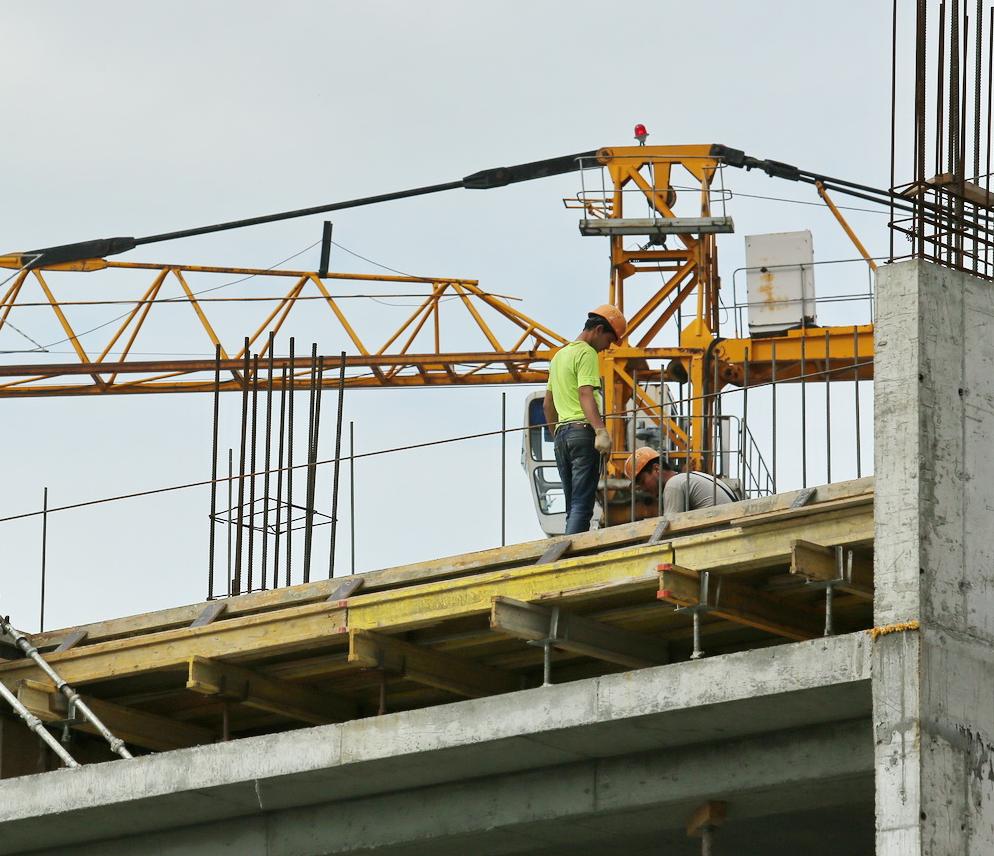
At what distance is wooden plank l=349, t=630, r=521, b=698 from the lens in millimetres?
14555

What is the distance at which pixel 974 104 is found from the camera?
13922 mm

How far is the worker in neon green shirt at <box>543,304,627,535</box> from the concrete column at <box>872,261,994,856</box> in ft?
13.7

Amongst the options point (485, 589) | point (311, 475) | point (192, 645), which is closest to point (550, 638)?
point (485, 589)

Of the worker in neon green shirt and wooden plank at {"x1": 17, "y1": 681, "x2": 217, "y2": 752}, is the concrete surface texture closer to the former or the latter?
wooden plank at {"x1": 17, "y1": 681, "x2": 217, "y2": 752}

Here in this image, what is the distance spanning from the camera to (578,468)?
16375mm

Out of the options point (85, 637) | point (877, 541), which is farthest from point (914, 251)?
point (85, 637)

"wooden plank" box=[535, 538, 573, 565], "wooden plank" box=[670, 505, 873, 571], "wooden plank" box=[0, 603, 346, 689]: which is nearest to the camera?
"wooden plank" box=[670, 505, 873, 571]

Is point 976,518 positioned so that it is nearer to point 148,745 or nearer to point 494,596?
point 494,596

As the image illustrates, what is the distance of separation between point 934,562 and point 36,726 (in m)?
7.13

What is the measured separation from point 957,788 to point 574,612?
141 inches

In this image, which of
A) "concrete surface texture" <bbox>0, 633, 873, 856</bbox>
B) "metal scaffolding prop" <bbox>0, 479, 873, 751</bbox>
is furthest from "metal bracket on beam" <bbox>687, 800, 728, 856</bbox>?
"metal scaffolding prop" <bbox>0, 479, 873, 751</bbox>

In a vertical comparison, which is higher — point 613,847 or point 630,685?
point 630,685

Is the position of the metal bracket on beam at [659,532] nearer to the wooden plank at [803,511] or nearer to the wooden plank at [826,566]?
the wooden plank at [803,511]

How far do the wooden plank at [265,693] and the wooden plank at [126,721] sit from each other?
3.46ft
